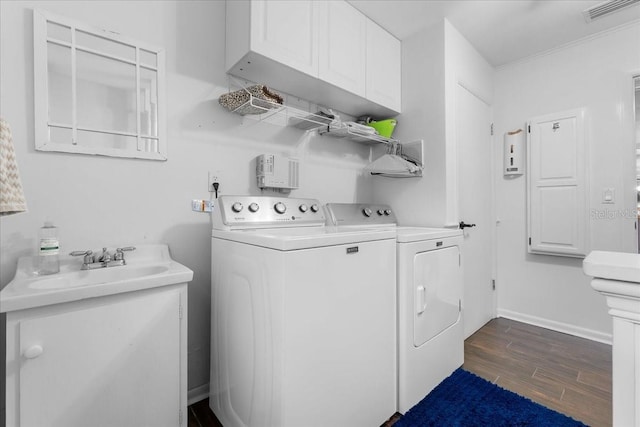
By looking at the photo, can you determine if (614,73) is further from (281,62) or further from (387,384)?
(387,384)

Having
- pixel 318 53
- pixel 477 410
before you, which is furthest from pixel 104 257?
pixel 477 410

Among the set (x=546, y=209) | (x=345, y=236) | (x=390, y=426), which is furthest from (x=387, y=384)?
(x=546, y=209)

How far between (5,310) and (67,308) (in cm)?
15

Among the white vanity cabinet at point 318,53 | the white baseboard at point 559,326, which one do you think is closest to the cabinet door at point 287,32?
the white vanity cabinet at point 318,53

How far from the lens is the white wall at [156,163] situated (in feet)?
4.14

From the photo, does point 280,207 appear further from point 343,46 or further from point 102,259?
point 343,46

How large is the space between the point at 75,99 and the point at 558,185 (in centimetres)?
353

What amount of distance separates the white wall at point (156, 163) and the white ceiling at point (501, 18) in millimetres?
1192

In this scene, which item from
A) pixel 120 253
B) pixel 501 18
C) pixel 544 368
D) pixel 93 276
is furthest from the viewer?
pixel 501 18

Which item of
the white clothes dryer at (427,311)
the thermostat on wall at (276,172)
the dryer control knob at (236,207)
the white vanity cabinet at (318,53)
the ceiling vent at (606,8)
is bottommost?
the white clothes dryer at (427,311)

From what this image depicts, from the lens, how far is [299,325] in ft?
3.84

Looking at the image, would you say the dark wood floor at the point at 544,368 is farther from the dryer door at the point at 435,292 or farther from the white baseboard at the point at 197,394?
the dryer door at the point at 435,292

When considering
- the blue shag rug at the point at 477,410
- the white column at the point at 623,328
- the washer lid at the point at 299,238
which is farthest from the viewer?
the blue shag rug at the point at 477,410

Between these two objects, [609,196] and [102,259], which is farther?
[609,196]
